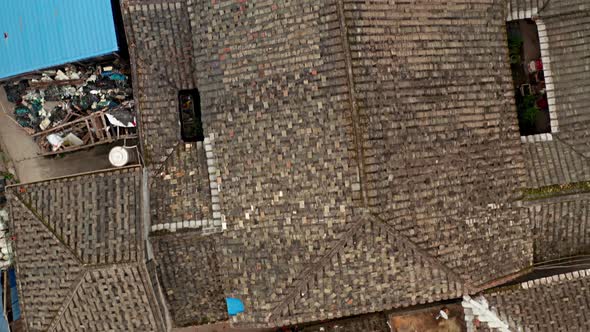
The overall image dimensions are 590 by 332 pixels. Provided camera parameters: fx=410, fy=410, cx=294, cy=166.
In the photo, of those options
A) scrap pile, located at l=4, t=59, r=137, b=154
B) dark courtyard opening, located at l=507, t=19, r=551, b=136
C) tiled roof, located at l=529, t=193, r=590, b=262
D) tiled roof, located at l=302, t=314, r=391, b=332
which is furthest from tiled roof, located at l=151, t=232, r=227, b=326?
dark courtyard opening, located at l=507, t=19, r=551, b=136

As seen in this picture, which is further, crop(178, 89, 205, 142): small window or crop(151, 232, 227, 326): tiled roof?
crop(178, 89, 205, 142): small window

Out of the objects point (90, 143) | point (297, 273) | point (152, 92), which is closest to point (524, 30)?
point (297, 273)

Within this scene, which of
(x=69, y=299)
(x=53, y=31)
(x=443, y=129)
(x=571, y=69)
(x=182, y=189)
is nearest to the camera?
(x=443, y=129)

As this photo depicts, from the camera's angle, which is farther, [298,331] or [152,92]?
[298,331]

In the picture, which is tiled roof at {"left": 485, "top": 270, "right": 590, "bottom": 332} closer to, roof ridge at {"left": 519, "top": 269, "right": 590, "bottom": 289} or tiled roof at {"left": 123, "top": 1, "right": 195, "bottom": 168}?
roof ridge at {"left": 519, "top": 269, "right": 590, "bottom": 289}

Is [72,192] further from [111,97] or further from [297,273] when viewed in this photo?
[297,273]

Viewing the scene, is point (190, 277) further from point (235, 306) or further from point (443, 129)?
point (443, 129)

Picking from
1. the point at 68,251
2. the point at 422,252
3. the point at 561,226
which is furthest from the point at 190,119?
the point at 561,226
